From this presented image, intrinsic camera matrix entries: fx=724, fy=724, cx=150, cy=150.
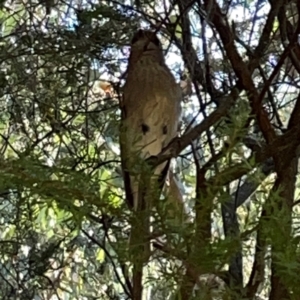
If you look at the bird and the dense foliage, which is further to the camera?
the bird

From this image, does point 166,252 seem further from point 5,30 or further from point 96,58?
point 5,30

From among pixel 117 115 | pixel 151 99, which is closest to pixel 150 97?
pixel 151 99

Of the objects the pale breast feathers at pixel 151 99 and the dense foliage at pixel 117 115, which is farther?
the pale breast feathers at pixel 151 99

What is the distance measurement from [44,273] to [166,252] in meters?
0.51

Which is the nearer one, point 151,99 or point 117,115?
point 117,115

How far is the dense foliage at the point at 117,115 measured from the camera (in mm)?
669

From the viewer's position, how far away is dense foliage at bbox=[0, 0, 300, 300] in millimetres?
669

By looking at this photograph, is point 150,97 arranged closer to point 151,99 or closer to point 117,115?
point 151,99

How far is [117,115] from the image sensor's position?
0.86 metres

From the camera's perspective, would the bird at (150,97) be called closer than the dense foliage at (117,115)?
No

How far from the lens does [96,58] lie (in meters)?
0.87

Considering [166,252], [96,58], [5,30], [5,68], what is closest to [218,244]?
[166,252]

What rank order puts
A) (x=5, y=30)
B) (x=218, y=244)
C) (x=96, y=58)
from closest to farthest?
(x=218, y=244) → (x=96, y=58) → (x=5, y=30)

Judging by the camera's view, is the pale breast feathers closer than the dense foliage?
No
